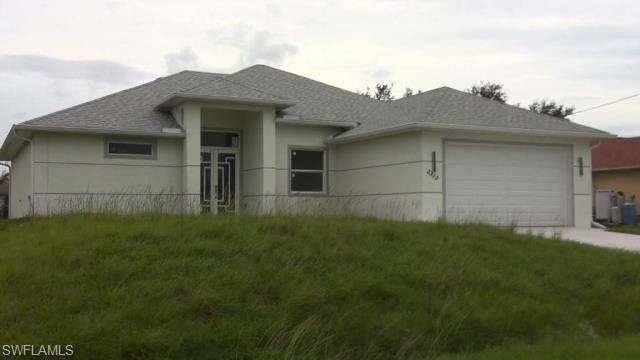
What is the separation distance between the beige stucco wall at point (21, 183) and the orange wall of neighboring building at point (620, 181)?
27.3 m

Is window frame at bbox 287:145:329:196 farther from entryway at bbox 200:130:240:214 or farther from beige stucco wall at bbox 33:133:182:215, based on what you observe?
beige stucco wall at bbox 33:133:182:215

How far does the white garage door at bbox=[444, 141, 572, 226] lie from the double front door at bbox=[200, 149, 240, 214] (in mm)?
6690

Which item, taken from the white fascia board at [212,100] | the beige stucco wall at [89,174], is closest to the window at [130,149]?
the beige stucco wall at [89,174]

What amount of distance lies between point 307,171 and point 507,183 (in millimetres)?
6133

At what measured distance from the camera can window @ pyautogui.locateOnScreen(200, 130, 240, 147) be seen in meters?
21.6

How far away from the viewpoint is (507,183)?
1991 centimetres

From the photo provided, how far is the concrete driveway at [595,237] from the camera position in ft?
51.5

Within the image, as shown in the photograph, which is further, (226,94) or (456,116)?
(226,94)

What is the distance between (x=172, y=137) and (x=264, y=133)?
2.63m

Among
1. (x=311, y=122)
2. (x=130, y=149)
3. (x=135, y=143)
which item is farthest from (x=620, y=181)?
(x=130, y=149)

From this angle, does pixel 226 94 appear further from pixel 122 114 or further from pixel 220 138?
pixel 122 114

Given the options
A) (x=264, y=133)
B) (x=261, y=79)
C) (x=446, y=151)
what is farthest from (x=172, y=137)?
(x=446, y=151)

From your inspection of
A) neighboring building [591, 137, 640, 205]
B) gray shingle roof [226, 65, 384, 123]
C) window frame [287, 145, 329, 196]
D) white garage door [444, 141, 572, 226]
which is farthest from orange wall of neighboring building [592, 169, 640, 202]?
window frame [287, 145, 329, 196]

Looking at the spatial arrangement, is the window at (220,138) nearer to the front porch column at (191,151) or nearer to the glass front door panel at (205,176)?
the glass front door panel at (205,176)
